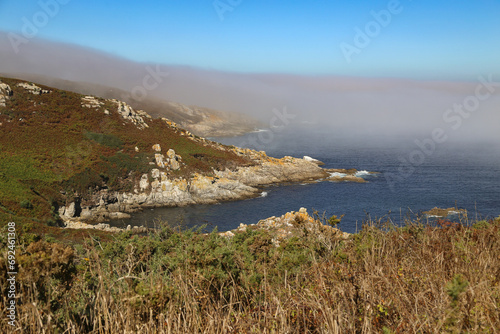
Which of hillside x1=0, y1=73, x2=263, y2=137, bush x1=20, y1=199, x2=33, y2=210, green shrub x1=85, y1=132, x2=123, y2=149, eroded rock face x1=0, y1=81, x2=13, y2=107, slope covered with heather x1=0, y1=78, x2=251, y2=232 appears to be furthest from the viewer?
hillside x1=0, y1=73, x2=263, y2=137

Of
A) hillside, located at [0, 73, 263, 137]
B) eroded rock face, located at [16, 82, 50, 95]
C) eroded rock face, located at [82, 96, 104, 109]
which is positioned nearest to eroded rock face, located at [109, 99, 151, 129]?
eroded rock face, located at [82, 96, 104, 109]

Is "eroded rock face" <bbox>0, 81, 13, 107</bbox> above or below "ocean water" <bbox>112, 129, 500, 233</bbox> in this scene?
above

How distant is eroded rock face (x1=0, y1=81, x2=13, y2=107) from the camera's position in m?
52.1

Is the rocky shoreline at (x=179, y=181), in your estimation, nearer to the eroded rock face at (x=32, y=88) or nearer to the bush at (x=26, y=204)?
the bush at (x=26, y=204)

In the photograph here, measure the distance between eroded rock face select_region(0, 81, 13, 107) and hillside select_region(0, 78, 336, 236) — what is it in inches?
5.1

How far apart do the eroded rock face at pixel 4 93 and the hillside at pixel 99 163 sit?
13 cm

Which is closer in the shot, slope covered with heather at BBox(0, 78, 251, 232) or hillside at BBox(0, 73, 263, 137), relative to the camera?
slope covered with heather at BBox(0, 78, 251, 232)

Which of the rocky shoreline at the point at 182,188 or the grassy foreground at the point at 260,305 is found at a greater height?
the grassy foreground at the point at 260,305

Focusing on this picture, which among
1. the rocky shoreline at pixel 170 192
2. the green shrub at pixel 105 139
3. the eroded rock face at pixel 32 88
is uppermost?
the eroded rock face at pixel 32 88

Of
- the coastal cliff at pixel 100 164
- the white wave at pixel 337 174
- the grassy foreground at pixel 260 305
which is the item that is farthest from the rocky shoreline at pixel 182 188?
the grassy foreground at pixel 260 305

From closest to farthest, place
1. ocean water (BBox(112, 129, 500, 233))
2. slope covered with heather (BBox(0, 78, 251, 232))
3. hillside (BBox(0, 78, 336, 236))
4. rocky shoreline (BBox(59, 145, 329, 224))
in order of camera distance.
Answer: slope covered with heather (BBox(0, 78, 251, 232)) < hillside (BBox(0, 78, 336, 236)) < ocean water (BBox(112, 129, 500, 233)) < rocky shoreline (BBox(59, 145, 329, 224))

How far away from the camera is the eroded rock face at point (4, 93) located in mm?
52062

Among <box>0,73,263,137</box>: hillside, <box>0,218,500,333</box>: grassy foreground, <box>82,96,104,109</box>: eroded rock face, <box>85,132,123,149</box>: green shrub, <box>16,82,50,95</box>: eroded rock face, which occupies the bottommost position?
<box>0,218,500,333</box>: grassy foreground

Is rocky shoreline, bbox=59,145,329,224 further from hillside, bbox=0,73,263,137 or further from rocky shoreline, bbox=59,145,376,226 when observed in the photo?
hillside, bbox=0,73,263,137
